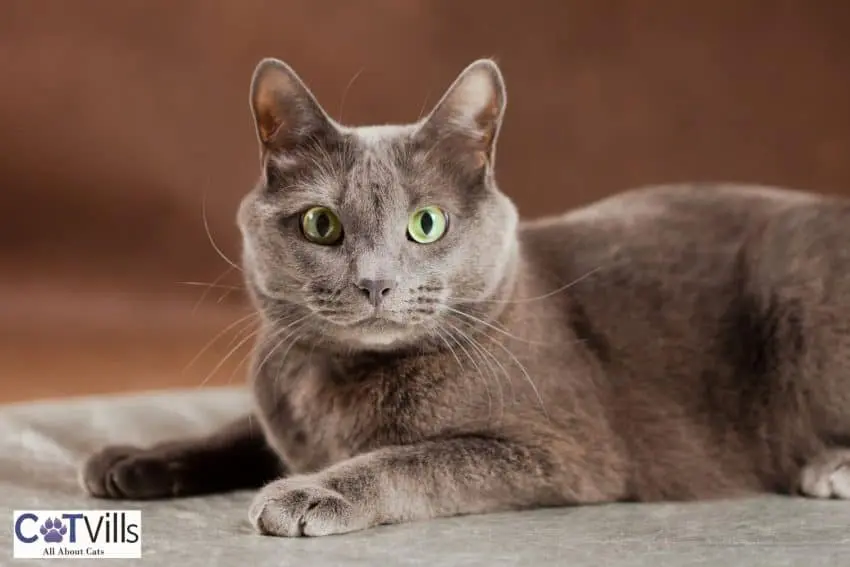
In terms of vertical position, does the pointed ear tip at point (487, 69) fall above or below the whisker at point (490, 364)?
above

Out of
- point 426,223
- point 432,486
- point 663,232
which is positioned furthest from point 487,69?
point 432,486

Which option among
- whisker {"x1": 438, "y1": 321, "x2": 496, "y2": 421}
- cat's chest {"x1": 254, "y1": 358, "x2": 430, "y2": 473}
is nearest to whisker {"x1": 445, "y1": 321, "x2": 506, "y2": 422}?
whisker {"x1": 438, "y1": 321, "x2": 496, "y2": 421}

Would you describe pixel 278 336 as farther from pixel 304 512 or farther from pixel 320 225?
pixel 304 512

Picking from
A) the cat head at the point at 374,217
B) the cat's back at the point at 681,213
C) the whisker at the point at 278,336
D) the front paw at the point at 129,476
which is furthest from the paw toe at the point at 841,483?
the front paw at the point at 129,476

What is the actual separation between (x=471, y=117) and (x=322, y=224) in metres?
0.26

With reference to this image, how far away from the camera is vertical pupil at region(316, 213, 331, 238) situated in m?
1.44

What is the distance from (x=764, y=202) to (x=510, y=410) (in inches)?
23.5

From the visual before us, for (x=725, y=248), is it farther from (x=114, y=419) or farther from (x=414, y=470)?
(x=114, y=419)

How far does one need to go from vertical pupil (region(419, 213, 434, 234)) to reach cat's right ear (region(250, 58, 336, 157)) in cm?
17

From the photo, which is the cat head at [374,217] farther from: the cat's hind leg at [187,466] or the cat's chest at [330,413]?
the cat's hind leg at [187,466]

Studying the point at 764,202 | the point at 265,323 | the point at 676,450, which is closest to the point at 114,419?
the point at 265,323

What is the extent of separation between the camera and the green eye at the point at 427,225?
144 cm

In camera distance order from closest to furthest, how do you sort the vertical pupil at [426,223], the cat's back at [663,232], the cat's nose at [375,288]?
the cat's nose at [375,288] → the vertical pupil at [426,223] → the cat's back at [663,232]

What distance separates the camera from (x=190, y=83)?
9.01 feet
